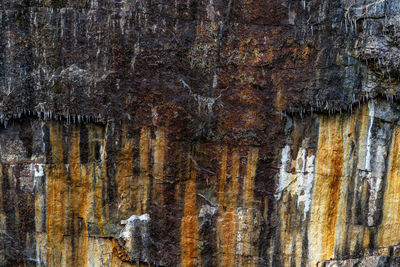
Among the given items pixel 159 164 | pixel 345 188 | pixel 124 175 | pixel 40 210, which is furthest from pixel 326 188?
pixel 40 210

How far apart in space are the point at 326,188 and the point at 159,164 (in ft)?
9.81

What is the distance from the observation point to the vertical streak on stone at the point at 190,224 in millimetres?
6543

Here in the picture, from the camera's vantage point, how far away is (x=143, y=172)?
6.47 m

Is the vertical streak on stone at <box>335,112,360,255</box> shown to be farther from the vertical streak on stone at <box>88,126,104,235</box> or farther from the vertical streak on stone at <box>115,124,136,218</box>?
the vertical streak on stone at <box>88,126,104,235</box>

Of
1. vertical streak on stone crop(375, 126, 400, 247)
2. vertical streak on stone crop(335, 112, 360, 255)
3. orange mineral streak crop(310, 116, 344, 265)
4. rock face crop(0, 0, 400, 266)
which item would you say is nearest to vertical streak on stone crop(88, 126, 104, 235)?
rock face crop(0, 0, 400, 266)

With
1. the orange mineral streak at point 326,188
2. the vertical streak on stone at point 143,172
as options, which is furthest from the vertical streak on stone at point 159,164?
the orange mineral streak at point 326,188

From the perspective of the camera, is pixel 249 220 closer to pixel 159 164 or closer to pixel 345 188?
pixel 345 188

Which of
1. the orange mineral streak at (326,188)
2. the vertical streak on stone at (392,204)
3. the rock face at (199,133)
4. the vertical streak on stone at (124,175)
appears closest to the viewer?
the rock face at (199,133)

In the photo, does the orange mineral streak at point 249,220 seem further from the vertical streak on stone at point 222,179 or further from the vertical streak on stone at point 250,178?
the vertical streak on stone at point 222,179

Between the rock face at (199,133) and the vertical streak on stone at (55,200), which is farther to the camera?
the vertical streak on stone at (55,200)

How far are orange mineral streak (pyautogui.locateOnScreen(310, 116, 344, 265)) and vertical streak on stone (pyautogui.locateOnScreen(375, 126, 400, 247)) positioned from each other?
35.1 inches

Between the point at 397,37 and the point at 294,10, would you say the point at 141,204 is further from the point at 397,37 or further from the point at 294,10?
the point at 397,37

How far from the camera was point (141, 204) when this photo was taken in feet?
21.5

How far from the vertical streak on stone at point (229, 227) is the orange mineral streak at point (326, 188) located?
4.65 feet
